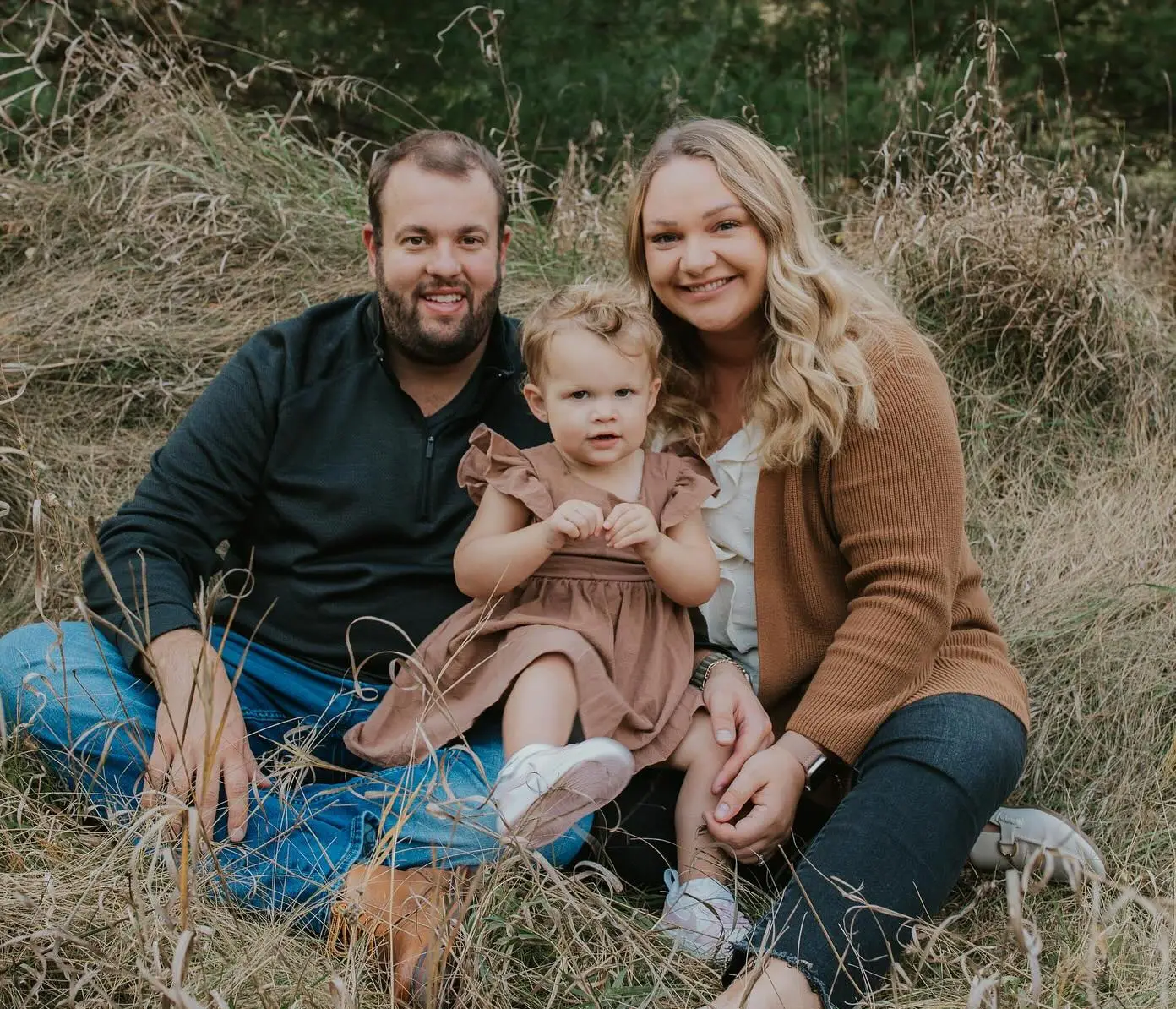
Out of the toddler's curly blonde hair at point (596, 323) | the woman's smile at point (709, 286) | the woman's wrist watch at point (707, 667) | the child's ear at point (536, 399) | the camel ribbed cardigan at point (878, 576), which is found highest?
the woman's smile at point (709, 286)

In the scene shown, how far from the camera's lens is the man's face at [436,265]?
9.51ft

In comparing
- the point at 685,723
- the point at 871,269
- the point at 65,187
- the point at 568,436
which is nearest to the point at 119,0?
the point at 65,187

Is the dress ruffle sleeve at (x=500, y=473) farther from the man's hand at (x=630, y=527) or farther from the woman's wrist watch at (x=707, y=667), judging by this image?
the woman's wrist watch at (x=707, y=667)

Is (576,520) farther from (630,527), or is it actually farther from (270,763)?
(270,763)

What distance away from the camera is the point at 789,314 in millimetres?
2568

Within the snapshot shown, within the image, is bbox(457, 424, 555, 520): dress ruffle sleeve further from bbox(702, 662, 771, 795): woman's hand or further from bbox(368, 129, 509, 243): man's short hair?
bbox(368, 129, 509, 243): man's short hair

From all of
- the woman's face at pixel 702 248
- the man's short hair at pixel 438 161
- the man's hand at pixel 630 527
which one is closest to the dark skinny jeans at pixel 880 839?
the man's hand at pixel 630 527

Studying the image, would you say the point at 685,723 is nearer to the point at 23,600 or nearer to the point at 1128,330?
the point at 23,600

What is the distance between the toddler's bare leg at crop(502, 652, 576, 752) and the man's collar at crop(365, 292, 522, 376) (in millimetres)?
858

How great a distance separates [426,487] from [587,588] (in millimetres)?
514

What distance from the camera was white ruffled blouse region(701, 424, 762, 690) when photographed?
8.91ft

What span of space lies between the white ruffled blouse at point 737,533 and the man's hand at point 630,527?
0.33 m

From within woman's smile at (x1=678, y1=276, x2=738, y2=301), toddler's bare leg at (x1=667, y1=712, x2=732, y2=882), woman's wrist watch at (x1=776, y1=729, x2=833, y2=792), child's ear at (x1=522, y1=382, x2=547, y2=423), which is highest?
woman's smile at (x1=678, y1=276, x2=738, y2=301)

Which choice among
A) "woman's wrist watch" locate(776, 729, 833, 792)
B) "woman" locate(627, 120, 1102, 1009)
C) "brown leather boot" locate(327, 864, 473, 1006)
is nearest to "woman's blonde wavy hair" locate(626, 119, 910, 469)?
"woman" locate(627, 120, 1102, 1009)
